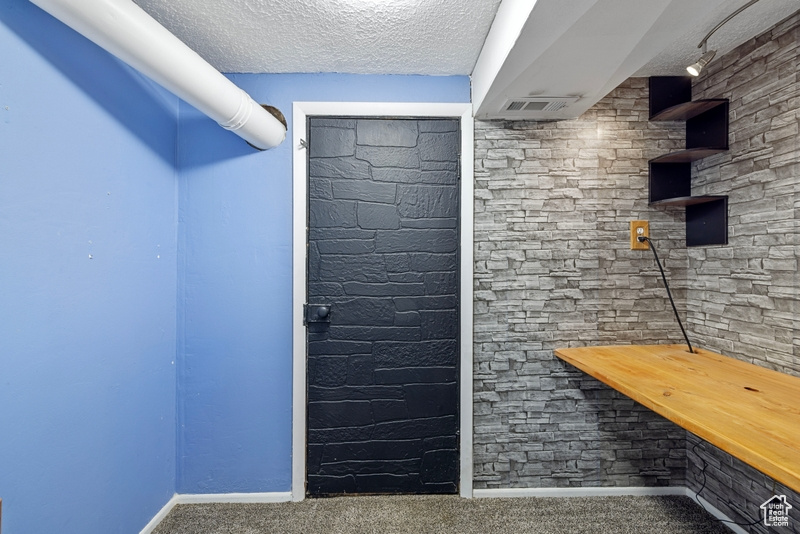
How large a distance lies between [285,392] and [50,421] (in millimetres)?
934

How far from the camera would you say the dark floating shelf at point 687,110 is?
1.73 metres

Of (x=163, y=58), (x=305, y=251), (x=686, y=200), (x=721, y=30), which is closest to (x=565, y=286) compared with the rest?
(x=686, y=200)

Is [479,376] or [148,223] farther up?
[148,223]

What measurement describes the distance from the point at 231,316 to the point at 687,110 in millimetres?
2547

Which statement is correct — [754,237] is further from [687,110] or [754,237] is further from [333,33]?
[333,33]

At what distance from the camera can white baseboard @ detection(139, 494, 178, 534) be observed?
5.53 feet

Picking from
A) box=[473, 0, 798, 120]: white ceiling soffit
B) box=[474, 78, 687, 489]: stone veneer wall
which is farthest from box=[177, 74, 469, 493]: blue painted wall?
box=[473, 0, 798, 120]: white ceiling soffit

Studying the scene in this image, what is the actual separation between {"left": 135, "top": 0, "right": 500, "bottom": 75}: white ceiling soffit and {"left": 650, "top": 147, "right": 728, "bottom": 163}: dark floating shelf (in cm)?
108

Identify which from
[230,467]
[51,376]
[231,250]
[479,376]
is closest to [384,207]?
[231,250]

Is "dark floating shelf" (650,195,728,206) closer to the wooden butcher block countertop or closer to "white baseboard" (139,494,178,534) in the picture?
the wooden butcher block countertop

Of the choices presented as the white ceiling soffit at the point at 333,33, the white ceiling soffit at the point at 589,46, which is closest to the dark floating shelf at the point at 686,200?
the white ceiling soffit at the point at 589,46

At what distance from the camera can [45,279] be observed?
1.18m

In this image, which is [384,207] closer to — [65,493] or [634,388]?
[634,388]

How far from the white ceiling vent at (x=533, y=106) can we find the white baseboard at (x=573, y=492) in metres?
2.00
